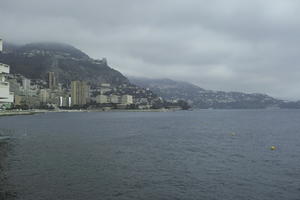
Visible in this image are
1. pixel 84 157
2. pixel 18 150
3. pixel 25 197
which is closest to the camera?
pixel 25 197

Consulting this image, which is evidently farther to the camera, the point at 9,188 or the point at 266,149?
the point at 266,149

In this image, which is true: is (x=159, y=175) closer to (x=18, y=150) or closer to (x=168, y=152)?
(x=168, y=152)

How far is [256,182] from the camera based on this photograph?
24703mm

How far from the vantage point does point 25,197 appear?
65.3 feet

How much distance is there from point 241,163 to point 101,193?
18.0 metres

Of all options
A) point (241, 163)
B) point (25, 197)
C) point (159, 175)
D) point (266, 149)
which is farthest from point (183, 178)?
point (266, 149)

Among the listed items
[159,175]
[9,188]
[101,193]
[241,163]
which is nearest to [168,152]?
[241,163]

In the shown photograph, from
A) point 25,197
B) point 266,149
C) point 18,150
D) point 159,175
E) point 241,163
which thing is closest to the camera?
point 25,197

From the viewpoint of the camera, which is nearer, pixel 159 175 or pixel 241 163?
pixel 159 175

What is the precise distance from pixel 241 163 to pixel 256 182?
322 inches

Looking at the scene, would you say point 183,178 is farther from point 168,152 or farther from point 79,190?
point 168,152

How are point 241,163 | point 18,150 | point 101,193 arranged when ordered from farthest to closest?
point 18,150 → point 241,163 → point 101,193

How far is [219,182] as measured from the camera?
968 inches

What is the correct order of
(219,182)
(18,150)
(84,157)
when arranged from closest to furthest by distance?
(219,182)
(84,157)
(18,150)
